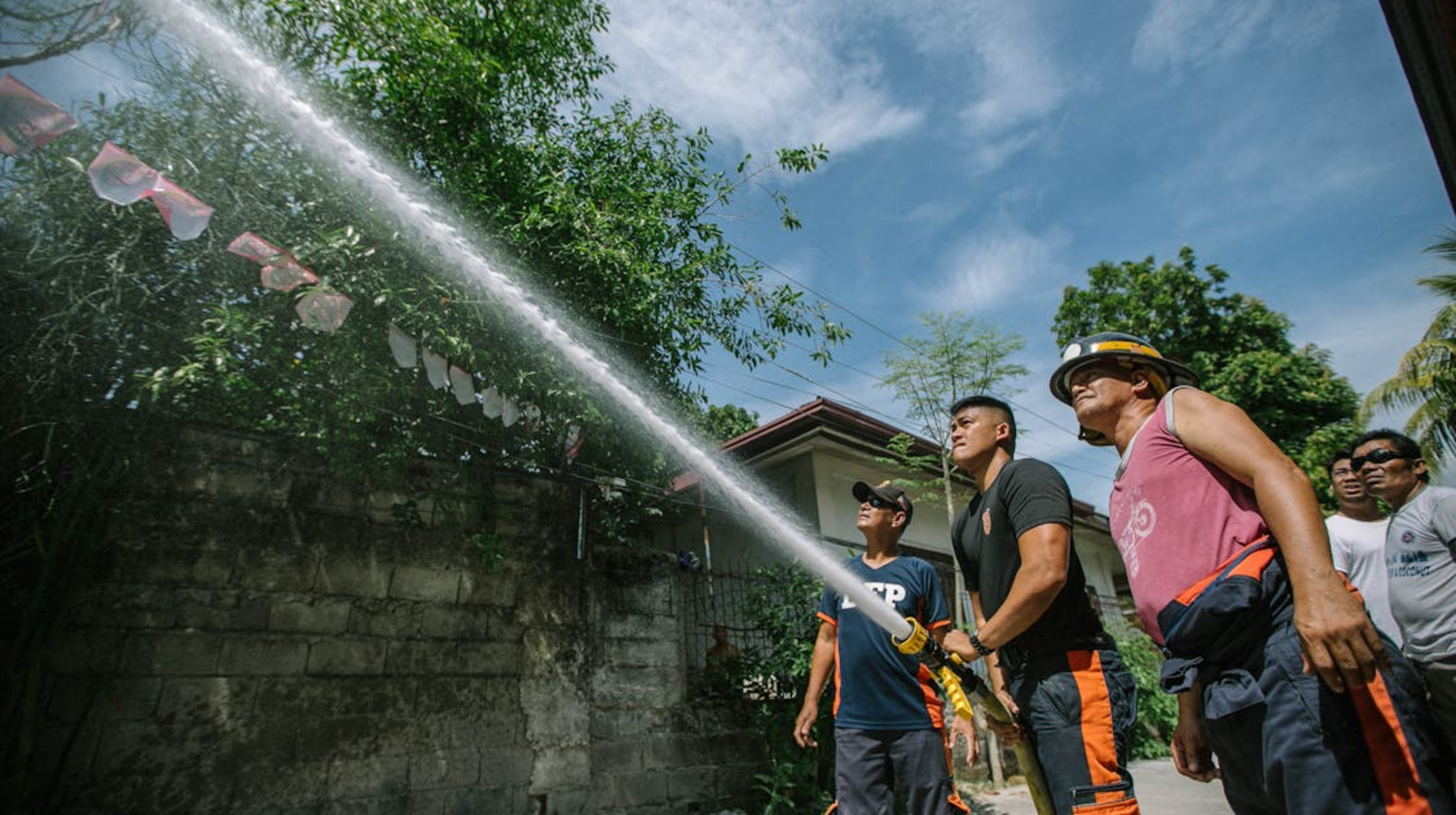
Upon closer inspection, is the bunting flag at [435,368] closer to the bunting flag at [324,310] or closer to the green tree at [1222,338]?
the bunting flag at [324,310]

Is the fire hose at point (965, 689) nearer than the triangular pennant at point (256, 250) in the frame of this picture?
Yes

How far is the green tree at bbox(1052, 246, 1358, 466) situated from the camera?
1588 cm

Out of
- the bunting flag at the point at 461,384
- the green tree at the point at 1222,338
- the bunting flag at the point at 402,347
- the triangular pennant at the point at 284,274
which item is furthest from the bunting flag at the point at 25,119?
the green tree at the point at 1222,338

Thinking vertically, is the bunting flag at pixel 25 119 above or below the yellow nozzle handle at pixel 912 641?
above

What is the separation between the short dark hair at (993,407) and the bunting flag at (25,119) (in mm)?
5014

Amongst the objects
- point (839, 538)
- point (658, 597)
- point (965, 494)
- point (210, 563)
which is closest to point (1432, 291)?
point (965, 494)

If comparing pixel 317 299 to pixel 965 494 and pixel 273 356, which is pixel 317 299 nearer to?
pixel 273 356

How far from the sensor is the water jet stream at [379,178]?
14.5ft

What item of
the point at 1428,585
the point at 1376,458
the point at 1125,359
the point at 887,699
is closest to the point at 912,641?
the point at 1125,359

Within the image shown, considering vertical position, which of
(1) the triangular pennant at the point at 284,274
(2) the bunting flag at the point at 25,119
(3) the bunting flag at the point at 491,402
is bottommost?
(3) the bunting flag at the point at 491,402

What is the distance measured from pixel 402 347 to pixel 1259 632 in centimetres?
466

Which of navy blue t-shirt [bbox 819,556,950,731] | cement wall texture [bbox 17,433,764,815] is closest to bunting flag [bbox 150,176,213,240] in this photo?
cement wall texture [bbox 17,433,764,815]

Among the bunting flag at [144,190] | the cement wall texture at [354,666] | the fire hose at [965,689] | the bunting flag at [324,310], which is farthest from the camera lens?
the bunting flag at [324,310]

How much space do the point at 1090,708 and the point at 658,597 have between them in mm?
4148
